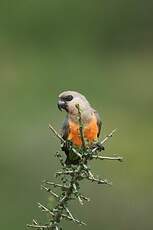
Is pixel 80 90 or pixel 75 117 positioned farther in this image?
pixel 80 90

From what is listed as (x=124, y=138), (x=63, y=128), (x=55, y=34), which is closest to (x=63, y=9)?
(x=55, y=34)

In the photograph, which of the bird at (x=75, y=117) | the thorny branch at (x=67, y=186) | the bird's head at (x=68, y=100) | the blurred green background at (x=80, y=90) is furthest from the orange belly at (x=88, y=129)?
the blurred green background at (x=80, y=90)

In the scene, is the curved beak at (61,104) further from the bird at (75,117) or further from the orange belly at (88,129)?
the orange belly at (88,129)

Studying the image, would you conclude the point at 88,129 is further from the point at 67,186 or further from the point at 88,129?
the point at 67,186

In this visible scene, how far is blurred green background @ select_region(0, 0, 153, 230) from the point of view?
1229 cm

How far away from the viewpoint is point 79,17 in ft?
→ 69.0

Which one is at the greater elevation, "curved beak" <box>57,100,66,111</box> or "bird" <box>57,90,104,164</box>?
"bird" <box>57,90,104,164</box>

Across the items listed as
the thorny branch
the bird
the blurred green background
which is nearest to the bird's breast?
the bird

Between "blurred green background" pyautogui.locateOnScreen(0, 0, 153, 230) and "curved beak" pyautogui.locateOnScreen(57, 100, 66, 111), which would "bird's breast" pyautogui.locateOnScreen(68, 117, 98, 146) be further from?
"blurred green background" pyautogui.locateOnScreen(0, 0, 153, 230)

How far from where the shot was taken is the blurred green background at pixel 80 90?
1229cm

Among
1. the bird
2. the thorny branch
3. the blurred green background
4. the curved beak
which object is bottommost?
the thorny branch

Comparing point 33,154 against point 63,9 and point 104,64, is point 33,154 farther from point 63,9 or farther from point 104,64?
point 63,9

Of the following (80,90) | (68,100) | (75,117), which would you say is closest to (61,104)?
(68,100)

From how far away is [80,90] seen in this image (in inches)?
634
